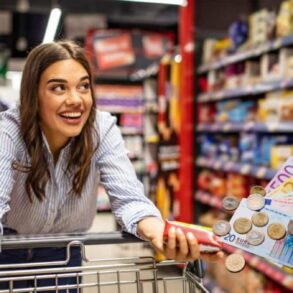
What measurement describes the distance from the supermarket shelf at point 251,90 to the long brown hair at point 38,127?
196 cm

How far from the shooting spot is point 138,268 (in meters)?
1.25

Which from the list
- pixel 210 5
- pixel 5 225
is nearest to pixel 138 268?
pixel 5 225

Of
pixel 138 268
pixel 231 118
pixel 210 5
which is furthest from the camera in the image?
pixel 210 5

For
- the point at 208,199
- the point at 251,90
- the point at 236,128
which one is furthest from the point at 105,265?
the point at 208,199

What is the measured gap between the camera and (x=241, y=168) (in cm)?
390

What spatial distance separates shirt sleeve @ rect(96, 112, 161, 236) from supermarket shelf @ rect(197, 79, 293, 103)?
6.04 ft

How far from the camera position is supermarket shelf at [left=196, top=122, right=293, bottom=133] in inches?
130

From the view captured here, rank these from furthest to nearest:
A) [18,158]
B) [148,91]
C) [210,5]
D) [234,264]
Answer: [148,91] < [210,5] < [18,158] < [234,264]

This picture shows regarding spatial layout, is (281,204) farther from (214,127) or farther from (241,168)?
(214,127)

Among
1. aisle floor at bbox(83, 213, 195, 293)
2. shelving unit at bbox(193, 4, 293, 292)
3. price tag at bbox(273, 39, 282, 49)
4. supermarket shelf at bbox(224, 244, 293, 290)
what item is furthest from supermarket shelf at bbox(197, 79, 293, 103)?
aisle floor at bbox(83, 213, 195, 293)

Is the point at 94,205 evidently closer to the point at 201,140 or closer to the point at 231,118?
the point at 231,118

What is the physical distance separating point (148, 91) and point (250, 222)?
5788mm

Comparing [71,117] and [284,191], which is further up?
[71,117]

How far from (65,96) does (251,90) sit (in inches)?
103
